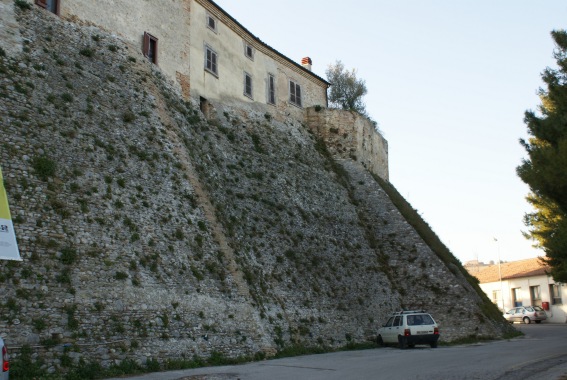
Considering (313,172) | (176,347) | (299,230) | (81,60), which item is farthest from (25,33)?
(313,172)

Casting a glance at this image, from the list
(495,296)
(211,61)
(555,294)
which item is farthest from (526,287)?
(211,61)

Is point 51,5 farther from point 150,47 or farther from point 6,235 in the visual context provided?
point 6,235

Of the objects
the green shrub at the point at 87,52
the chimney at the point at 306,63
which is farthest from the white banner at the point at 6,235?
the chimney at the point at 306,63

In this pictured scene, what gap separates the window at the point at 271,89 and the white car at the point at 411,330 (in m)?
14.3

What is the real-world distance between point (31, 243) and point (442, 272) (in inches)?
792

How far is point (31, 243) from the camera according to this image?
14.5 meters

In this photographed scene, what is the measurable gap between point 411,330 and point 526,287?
122 ft

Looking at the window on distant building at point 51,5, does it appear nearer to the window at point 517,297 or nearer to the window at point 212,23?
the window at point 212,23

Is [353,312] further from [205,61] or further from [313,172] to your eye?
[205,61]

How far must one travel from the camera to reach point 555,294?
Result: 50281mm

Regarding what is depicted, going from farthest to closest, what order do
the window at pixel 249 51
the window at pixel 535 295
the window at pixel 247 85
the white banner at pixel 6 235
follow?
the window at pixel 535 295 < the window at pixel 249 51 < the window at pixel 247 85 < the white banner at pixel 6 235

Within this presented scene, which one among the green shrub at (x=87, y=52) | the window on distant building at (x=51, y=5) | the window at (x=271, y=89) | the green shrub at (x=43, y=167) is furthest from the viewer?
the window at (x=271, y=89)

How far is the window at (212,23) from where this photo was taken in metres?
28.4

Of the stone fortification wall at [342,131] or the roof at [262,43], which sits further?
the stone fortification wall at [342,131]
